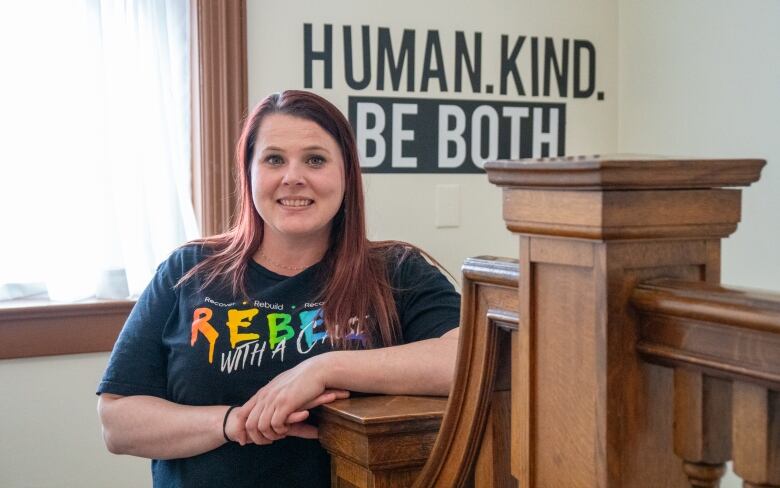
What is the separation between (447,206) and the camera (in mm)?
2945

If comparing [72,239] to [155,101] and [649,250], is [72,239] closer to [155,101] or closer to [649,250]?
[155,101]

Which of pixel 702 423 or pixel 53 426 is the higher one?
pixel 702 423

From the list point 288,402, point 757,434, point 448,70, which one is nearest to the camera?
point 757,434

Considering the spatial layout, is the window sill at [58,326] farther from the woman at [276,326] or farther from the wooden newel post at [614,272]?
the wooden newel post at [614,272]

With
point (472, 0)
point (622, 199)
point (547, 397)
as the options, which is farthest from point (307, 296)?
point (472, 0)


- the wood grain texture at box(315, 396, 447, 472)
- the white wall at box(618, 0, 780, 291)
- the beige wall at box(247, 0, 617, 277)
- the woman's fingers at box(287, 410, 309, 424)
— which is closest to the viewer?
the wood grain texture at box(315, 396, 447, 472)

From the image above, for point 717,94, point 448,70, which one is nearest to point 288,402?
point 448,70

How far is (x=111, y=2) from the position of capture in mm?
2531

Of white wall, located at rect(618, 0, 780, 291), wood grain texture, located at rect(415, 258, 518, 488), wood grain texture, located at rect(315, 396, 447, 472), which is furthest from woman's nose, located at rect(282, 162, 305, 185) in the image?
white wall, located at rect(618, 0, 780, 291)

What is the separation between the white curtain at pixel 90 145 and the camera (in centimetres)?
248

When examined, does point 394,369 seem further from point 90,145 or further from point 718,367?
point 90,145

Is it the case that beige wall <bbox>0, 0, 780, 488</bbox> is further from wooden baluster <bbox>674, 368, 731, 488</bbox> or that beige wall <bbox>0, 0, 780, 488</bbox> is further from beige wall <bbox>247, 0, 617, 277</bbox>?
wooden baluster <bbox>674, 368, 731, 488</bbox>

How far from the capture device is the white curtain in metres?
2.48

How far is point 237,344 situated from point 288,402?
11.8 inches
